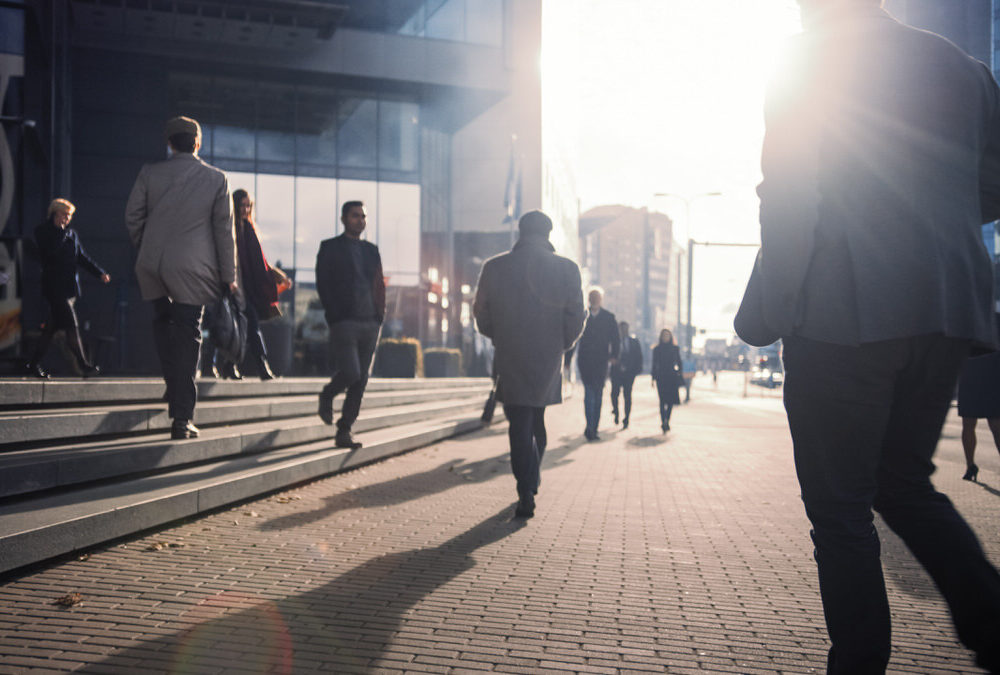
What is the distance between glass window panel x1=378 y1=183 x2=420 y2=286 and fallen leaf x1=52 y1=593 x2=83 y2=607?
23880 millimetres

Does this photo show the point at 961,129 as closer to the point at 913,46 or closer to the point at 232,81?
the point at 913,46

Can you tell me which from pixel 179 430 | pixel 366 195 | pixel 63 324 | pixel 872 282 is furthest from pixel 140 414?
pixel 366 195

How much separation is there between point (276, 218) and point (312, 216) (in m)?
1.06

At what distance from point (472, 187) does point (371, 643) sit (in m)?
33.9

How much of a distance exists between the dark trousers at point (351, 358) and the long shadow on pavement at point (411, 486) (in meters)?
0.82

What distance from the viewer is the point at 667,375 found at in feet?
51.6

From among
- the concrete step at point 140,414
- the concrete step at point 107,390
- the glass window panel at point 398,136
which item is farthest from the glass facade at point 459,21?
the concrete step at point 107,390

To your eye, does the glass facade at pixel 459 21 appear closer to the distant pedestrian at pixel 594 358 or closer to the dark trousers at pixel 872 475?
the distant pedestrian at pixel 594 358

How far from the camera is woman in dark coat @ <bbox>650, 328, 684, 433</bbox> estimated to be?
15336 millimetres

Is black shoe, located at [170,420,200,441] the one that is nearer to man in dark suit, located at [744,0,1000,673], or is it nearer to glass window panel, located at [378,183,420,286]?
man in dark suit, located at [744,0,1000,673]

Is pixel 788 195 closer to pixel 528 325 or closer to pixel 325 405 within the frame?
pixel 528 325

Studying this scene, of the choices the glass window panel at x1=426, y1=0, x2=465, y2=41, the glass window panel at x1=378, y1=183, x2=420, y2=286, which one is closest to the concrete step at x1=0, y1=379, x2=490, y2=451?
the glass window panel at x1=378, y1=183, x2=420, y2=286

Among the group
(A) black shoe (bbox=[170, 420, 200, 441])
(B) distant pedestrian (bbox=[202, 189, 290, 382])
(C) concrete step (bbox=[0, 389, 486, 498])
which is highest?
(B) distant pedestrian (bbox=[202, 189, 290, 382])

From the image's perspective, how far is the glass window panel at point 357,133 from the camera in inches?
1064
